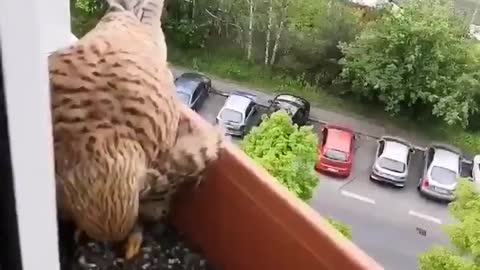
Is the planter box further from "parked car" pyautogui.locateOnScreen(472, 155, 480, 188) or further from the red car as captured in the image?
the red car

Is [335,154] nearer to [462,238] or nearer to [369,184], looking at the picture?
[369,184]

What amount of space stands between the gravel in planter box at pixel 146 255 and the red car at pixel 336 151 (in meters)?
1.71

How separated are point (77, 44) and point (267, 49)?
2.06 m

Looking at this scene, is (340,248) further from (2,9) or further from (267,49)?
(267,49)

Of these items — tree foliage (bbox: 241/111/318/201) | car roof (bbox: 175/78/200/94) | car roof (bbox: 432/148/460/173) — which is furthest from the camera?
car roof (bbox: 175/78/200/94)

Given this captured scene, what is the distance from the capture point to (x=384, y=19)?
99.7 inches

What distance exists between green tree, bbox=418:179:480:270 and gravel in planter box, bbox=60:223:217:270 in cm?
116

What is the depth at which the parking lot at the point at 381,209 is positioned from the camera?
235 cm

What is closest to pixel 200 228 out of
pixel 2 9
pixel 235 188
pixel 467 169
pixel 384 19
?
pixel 235 188

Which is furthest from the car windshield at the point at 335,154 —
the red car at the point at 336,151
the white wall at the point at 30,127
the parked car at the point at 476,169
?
the white wall at the point at 30,127

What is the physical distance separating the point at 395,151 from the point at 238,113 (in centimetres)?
48

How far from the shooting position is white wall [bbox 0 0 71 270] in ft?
1.09

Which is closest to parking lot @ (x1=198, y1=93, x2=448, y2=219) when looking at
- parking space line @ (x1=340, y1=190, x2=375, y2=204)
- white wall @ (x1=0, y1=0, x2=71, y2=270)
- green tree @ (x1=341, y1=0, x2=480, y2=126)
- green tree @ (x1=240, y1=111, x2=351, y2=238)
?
parking space line @ (x1=340, y1=190, x2=375, y2=204)

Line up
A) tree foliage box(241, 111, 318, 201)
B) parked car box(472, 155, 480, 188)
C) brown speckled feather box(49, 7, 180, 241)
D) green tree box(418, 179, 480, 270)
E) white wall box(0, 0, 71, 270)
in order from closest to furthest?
white wall box(0, 0, 71, 270)
brown speckled feather box(49, 7, 180, 241)
green tree box(418, 179, 480, 270)
tree foliage box(241, 111, 318, 201)
parked car box(472, 155, 480, 188)
